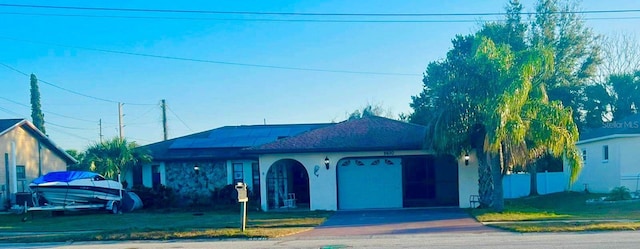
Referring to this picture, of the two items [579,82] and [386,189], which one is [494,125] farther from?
[579,82]

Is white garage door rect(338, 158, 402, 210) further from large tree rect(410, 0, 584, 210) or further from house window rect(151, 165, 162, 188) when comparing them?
house window rect(151, 165, 162, 188)

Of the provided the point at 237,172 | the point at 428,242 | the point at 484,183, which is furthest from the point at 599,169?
the point at 428,242

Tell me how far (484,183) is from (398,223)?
5.45 m

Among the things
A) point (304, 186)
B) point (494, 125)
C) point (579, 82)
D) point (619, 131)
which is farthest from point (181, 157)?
point (579, 82)

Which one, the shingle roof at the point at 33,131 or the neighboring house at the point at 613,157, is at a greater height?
the shingle roof at the point at 33,131

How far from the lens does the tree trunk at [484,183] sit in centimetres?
2095

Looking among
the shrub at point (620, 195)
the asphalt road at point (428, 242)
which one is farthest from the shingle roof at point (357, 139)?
the asphalt road at point (428, 242)

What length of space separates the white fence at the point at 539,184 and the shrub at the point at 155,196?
1746cm

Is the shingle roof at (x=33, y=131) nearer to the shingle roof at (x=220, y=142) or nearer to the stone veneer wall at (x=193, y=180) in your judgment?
the shingle roof at (x=220, y=142)

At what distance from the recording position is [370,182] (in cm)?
2397

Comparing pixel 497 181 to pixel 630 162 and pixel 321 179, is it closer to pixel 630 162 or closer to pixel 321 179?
pixel 321 179

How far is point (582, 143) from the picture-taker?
97.6ft

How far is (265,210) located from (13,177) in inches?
494

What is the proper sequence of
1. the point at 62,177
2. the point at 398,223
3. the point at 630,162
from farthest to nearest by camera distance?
the point at 630,162
the point at 62,177
the point at 398,223
